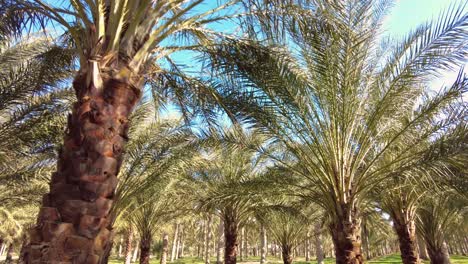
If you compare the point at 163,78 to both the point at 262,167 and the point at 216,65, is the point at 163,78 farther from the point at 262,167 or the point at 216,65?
the point at 262,167

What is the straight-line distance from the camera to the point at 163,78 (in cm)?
665

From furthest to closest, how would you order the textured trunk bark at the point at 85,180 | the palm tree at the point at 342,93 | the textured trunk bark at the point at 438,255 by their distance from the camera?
the textured trunk bark at the point at 438,255, the palm tree at the point at 342,93, the textured trunk bark at the point at 85,180

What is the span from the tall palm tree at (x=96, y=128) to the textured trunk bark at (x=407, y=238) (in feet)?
30.4

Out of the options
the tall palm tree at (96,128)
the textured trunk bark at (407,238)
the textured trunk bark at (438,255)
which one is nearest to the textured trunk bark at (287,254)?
the textured trunk bark at (438,255)

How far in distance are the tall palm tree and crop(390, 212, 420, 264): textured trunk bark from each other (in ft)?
30.4

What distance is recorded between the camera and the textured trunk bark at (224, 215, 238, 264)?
12.3m

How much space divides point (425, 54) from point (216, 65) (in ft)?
12.9

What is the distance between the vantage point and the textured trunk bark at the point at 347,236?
6.14m

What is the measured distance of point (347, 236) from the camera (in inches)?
246

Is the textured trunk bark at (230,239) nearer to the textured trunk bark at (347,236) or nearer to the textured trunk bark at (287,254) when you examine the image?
the textured trunk bark at (287,254)

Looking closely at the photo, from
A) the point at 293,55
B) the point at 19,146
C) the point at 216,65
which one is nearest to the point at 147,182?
the point at 19,146

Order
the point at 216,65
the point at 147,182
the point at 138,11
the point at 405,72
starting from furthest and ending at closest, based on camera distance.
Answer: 1. the point at 147,182
2. the point at 405,72
3. the point at 216,65
4. the point at 138,11

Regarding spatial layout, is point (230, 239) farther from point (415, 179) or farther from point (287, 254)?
point (415, 179)

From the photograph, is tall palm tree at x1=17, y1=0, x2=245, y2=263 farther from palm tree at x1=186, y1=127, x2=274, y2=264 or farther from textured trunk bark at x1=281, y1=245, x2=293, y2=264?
textured trunk bark at x1=281, y1=245, x2=293, y2=264
